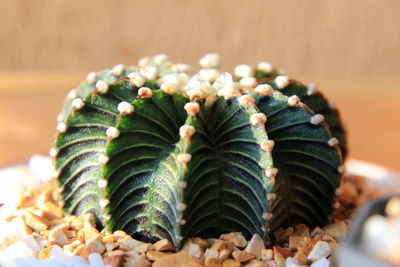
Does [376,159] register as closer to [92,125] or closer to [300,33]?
[300,33]

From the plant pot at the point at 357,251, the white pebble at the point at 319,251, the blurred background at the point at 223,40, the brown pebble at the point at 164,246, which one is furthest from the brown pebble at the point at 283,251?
the blurred background at the point at 223,40

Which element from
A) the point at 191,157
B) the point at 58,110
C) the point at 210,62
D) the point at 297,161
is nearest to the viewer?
the point at 191,157

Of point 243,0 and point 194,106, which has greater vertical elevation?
point 243,0

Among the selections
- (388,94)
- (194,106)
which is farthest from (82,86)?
(388,94)

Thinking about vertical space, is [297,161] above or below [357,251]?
above

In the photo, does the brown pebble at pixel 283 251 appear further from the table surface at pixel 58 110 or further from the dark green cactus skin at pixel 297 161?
the table surface at pixel 58 110

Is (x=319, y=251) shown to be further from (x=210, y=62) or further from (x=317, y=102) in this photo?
(x=210, y=62)

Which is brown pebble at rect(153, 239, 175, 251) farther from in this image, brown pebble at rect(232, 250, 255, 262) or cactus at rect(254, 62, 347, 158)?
cactus at rect(254, 62, 347, 158)

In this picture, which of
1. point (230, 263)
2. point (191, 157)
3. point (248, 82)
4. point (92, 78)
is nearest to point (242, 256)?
point (230, 263)
